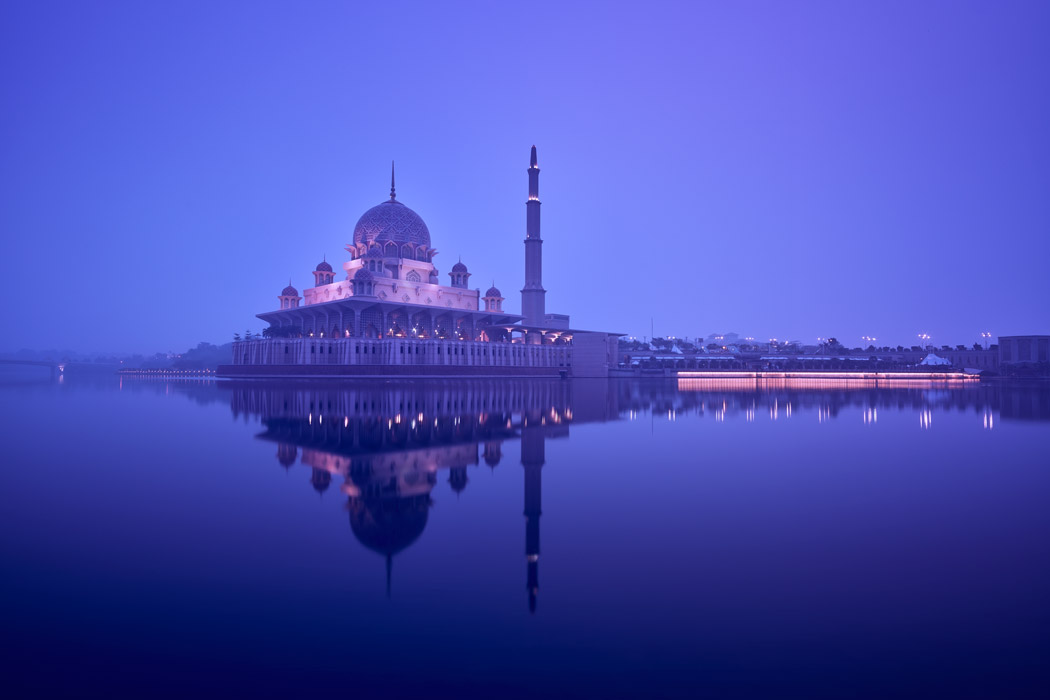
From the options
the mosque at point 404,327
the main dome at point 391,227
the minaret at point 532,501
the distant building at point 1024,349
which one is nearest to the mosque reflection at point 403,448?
the minaret at point 532,501

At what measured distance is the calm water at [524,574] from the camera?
2.99 meters

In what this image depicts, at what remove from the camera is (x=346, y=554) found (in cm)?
478

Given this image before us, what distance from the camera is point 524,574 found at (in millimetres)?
4355

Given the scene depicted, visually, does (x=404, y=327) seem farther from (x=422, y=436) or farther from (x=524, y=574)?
(x=524, y=574)

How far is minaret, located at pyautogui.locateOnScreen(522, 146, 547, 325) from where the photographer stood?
61.6 metres

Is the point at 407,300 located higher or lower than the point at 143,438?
higher

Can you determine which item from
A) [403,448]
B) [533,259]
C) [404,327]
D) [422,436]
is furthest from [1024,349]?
[403,448]

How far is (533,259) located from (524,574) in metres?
59.3

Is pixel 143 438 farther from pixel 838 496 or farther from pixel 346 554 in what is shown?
pixel 838 496

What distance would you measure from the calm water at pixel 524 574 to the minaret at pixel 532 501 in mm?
35

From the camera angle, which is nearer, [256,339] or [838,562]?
[838,562]

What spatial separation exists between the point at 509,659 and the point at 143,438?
11.4 meters

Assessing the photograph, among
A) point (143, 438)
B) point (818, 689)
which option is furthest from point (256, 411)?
point (818, 689)

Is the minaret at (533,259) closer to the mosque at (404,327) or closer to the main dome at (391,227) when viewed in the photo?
the mosque at (404,327)
